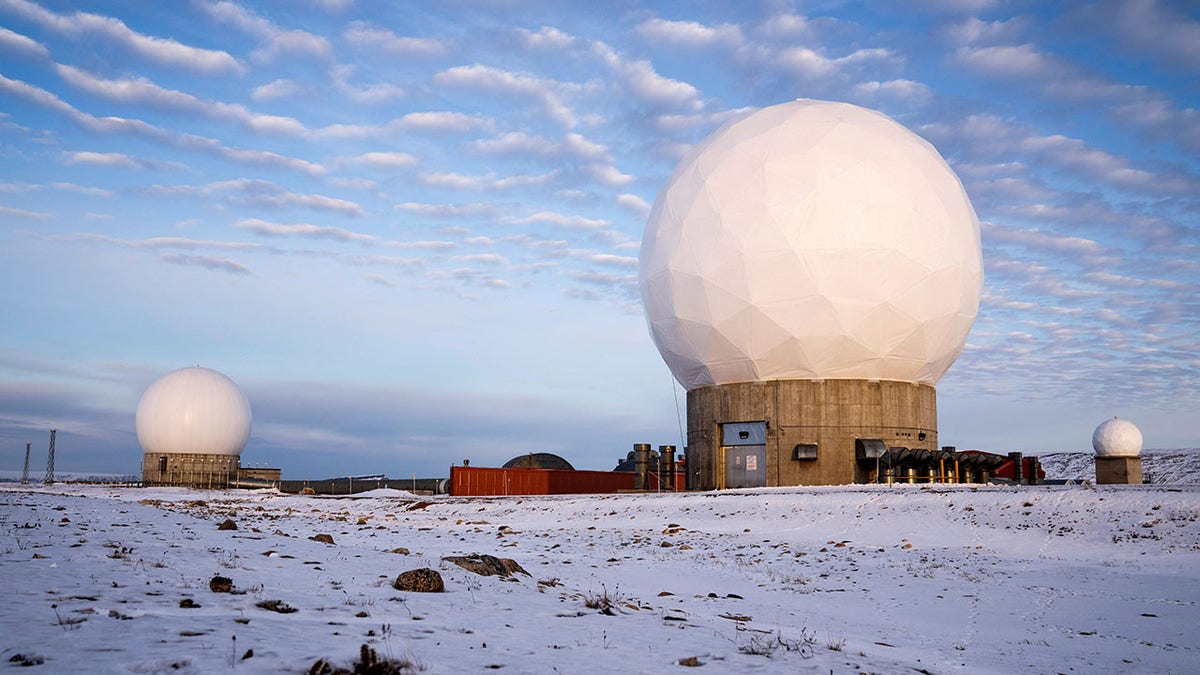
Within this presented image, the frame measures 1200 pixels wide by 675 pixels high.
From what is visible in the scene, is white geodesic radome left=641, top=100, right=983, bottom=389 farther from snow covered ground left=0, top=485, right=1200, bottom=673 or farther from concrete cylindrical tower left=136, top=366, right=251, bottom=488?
concrete cylindrical tower left=136, top=366, right=251, bottom=488

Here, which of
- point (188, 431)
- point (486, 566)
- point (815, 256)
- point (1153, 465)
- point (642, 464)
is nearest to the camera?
point (486, 566)

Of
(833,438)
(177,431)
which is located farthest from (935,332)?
(177,431)

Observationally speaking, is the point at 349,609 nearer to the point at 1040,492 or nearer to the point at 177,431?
the point at 1040,492

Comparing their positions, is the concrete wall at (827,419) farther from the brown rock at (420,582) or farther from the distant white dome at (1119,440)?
the brown rock at (420,582)

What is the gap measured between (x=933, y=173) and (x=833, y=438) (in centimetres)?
1174

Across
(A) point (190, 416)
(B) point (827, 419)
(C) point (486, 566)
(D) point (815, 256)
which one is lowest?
(C) point (486, 566)

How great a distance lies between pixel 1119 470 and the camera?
144ft

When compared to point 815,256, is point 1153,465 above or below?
below

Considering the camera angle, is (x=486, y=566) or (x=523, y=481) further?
(x=523, y=481)

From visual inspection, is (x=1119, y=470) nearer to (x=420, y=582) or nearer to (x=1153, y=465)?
(x=1153, y=465)

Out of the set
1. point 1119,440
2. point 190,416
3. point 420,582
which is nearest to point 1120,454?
point 1119,440

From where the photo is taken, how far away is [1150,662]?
26.6 ft

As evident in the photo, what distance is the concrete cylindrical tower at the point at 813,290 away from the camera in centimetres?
3366

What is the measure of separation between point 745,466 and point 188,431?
3570 centimetres
